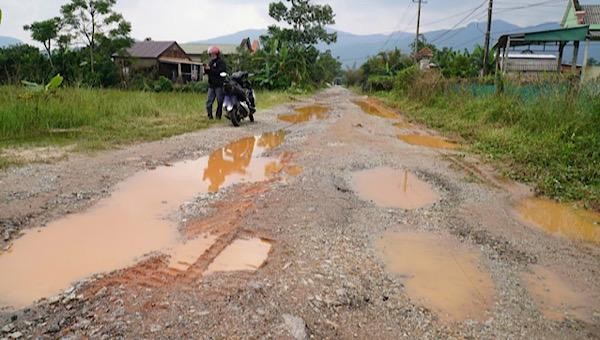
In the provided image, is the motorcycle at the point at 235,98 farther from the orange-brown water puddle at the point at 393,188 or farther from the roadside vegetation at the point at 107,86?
the orange-brown water puddle at the point at 393,188

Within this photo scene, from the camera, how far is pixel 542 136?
26.0 ft

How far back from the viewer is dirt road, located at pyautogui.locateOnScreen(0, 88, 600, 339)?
2326 mm

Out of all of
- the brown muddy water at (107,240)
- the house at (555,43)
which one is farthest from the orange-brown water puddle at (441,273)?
the house at (555,43)

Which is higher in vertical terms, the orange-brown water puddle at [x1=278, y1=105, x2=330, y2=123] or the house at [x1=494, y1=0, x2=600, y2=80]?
the house at [x1=494, y1=0, x2=600, y2=80]

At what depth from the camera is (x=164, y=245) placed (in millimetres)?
3299

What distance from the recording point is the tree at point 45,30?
25641 mm

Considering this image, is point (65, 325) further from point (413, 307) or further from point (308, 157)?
point (308, 157)

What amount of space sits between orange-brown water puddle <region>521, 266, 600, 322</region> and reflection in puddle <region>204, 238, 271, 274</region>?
6.04 feet

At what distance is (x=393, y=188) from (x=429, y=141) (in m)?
4.37

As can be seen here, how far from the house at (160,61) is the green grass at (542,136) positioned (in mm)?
26441

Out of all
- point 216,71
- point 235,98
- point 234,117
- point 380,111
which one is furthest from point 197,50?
point 234,117

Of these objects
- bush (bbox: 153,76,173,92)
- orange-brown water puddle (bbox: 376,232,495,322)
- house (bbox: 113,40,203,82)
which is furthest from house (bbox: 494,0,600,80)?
house (bbox: 113,40,203,82)

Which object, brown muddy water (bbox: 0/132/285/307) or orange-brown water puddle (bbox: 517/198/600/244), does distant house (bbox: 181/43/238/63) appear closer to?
brown muddy water (bbox: 0/132/285/307)

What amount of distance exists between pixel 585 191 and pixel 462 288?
133 inches
